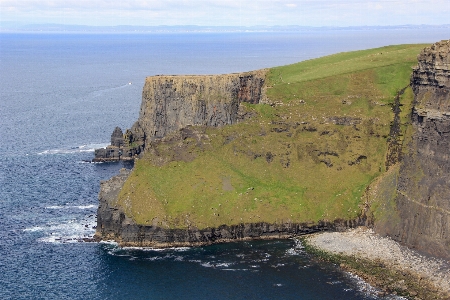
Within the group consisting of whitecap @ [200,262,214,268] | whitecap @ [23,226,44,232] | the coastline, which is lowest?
whitecap @ [23,226,44,232]

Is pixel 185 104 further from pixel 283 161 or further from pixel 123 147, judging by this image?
pixel 283 161

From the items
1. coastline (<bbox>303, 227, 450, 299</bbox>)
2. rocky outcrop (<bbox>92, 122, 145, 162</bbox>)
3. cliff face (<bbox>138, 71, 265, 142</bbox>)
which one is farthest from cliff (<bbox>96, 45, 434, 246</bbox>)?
rocky outcrop (<bbox>92, 122, 145, 162</bbox>)

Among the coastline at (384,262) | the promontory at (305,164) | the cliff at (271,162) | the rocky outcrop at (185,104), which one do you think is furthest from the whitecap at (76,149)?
the coastline at (384,262)

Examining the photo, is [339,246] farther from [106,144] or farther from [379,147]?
[106,144]

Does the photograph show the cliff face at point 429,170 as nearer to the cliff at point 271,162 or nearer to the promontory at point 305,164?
the promontory at point 305,164

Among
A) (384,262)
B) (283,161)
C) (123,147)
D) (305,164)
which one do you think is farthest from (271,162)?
(123,147)

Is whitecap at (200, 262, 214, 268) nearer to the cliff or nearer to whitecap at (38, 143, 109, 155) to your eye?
the cliff

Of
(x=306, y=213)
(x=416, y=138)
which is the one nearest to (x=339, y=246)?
(x=306, y=213)
